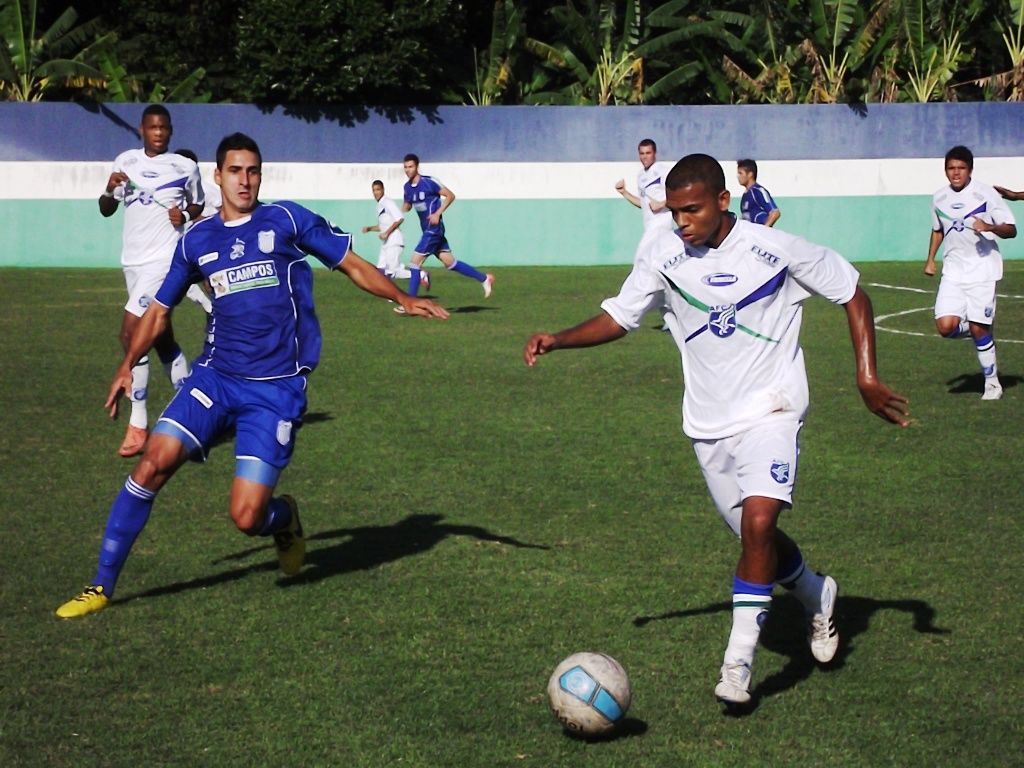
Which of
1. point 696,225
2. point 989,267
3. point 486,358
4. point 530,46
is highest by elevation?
point 530,46

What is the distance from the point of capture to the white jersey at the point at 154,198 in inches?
475

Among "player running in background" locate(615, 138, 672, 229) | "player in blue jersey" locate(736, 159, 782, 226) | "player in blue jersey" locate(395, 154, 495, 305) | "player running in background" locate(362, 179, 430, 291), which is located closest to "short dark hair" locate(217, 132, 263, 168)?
"player running in background" locate(615, 138, 672, 229)

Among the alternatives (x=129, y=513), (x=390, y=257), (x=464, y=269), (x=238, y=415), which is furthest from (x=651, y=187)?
(x=129, y=513)

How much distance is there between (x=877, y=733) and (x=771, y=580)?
69cm

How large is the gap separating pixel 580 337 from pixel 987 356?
8.64 metres

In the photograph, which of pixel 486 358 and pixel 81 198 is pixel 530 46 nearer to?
pixel 81 198

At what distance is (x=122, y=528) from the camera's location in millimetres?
7246

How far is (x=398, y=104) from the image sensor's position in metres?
32.1

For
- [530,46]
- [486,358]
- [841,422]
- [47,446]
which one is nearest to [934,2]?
[530,46]

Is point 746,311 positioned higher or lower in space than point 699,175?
lower

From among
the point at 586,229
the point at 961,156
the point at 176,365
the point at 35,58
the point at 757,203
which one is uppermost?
the point at 35,58

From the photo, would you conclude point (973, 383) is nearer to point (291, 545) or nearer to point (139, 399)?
point (139, 399)

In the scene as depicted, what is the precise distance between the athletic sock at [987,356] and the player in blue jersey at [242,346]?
8198mm

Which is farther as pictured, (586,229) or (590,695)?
(586,229)
